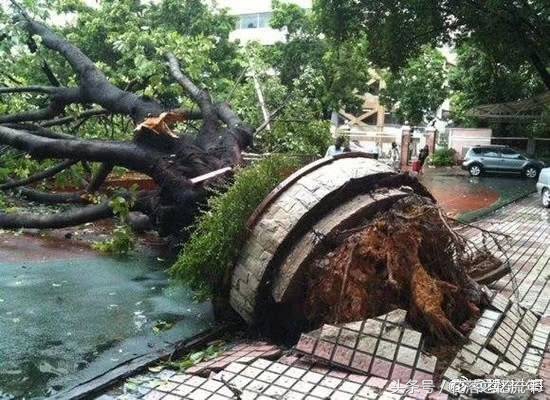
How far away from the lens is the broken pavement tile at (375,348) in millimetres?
3664

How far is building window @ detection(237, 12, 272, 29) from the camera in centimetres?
4719

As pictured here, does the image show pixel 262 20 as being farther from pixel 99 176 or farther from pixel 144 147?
pixel 144 147

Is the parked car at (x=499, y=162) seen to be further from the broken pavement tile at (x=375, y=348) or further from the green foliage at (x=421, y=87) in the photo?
the broken pavement tile at (x=375, y=348)

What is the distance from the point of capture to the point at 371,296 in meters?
4.18

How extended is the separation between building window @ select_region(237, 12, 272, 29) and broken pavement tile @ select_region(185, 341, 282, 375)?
45461mm

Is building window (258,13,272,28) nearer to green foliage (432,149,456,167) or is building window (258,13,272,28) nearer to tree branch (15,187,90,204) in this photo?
green foliage (432,149,456,167)

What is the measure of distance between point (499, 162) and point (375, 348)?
23325 mm

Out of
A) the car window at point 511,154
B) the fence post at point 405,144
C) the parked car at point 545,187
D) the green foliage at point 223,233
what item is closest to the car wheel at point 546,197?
the parked car at point 545,187

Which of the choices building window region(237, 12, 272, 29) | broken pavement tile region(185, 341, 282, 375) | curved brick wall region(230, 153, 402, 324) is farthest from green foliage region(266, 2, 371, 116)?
broken pavement tile region(185, 341, 282, 375)

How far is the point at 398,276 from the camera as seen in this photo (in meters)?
4.24

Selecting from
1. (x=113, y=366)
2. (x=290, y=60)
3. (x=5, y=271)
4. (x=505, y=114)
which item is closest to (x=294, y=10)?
(x=290, y=60)

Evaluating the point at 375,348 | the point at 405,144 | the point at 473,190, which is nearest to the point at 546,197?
the point at 473,190

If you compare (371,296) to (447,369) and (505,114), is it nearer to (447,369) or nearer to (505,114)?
(447,369)

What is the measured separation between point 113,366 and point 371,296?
1.98 m
